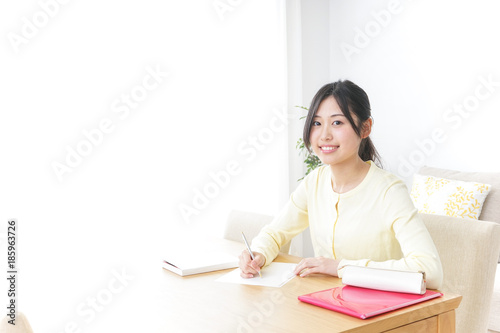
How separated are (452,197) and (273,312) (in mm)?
2149

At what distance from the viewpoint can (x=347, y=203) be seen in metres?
1.63

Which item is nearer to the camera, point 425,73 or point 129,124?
point 129,124

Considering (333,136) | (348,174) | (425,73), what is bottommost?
(348,174)

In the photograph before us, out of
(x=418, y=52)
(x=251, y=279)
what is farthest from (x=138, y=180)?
(x=418, y=52)

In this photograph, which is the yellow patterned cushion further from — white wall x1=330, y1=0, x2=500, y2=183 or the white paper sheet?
the white paper sheet

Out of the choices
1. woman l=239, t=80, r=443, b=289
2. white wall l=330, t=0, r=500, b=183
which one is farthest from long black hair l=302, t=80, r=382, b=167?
white wall l=330, t=0, r=500, b=183

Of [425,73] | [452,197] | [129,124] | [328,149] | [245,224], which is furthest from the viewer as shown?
[425,73]

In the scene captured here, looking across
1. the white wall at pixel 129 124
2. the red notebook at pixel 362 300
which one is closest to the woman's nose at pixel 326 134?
the red notebook at pixel 362 300

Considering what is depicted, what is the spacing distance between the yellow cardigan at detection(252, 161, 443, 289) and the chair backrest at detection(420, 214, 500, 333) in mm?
153

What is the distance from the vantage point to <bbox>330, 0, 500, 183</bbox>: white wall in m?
3.32

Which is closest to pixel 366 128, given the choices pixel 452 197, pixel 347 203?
pixel 347 203

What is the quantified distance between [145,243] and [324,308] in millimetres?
2159

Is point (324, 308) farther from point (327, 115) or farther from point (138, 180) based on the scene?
point (138, 180)

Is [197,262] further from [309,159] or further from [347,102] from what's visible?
[309,159]
